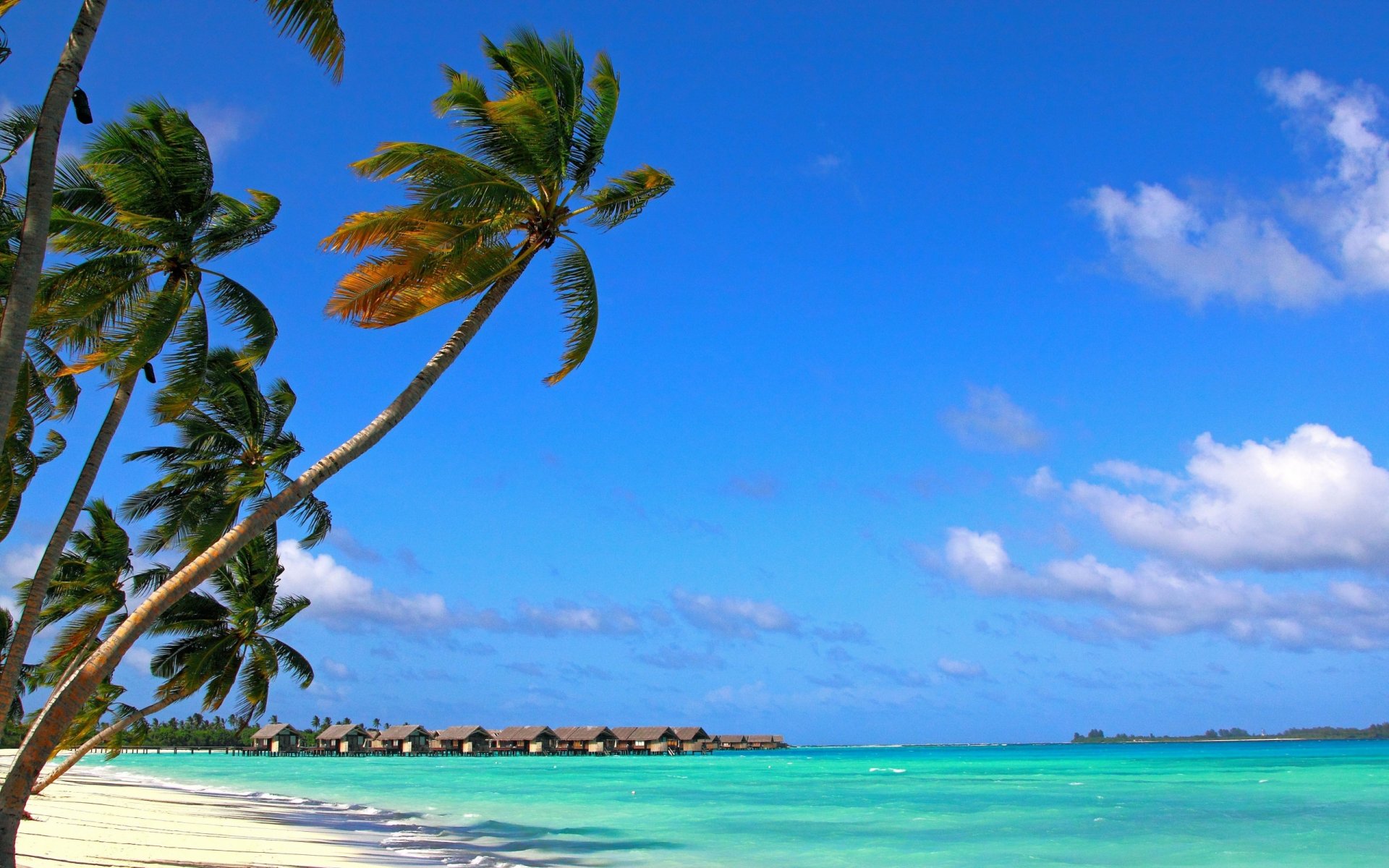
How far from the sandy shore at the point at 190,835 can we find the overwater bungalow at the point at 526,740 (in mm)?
58130

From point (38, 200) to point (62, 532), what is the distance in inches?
159

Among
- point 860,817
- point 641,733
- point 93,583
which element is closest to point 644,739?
point 641,733

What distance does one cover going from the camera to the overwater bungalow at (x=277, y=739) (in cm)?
8562

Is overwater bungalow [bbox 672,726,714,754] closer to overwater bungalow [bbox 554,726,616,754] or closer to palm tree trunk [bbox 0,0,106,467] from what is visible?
overwater bungalow [bbox 554,726,616,754]

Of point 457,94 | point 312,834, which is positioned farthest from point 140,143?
point 312,834

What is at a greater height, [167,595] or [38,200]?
[38,200]

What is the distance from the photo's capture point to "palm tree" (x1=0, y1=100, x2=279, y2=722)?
7.97 meters

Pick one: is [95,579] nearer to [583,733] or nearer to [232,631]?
[232,631]

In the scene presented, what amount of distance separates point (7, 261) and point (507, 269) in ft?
13.3

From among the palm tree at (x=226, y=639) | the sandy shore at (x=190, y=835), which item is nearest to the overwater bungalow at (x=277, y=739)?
the sandy shore at (x=190, y=835)

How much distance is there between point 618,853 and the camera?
17.5 meters

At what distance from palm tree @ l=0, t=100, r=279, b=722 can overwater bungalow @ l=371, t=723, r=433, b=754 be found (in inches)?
3136

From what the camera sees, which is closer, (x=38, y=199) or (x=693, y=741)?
(x=38, y=199)

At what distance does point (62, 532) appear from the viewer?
8.71 m
